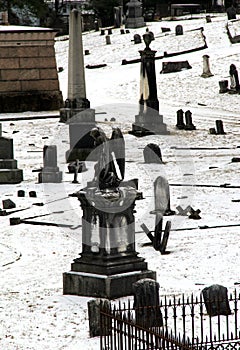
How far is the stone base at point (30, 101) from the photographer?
36188 mm

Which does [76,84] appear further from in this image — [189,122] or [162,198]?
[162,198]

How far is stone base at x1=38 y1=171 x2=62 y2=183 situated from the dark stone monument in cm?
49

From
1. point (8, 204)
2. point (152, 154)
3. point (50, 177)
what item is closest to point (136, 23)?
point (152, 154)

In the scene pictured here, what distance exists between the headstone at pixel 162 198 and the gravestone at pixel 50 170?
4261mm

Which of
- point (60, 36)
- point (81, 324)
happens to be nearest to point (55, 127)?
point (81, 324)

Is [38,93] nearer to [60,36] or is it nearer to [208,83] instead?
[208,83]

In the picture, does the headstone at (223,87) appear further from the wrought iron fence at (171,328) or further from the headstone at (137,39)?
the wrought iron fence at (171,328)

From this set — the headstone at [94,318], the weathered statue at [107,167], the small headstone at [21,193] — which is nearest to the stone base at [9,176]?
the small headstone at [21,193]

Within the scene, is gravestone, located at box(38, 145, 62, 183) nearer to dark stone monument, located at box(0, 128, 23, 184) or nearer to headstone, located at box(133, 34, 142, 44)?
dark stone monument, located at box(0, 128, 23, 184)

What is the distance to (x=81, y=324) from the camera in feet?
45.1

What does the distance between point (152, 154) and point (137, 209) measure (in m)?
5.51

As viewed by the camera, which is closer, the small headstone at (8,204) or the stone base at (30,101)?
the small headstone at (8,204)

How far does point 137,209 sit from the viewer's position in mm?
20750

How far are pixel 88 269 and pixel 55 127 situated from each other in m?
17.3
